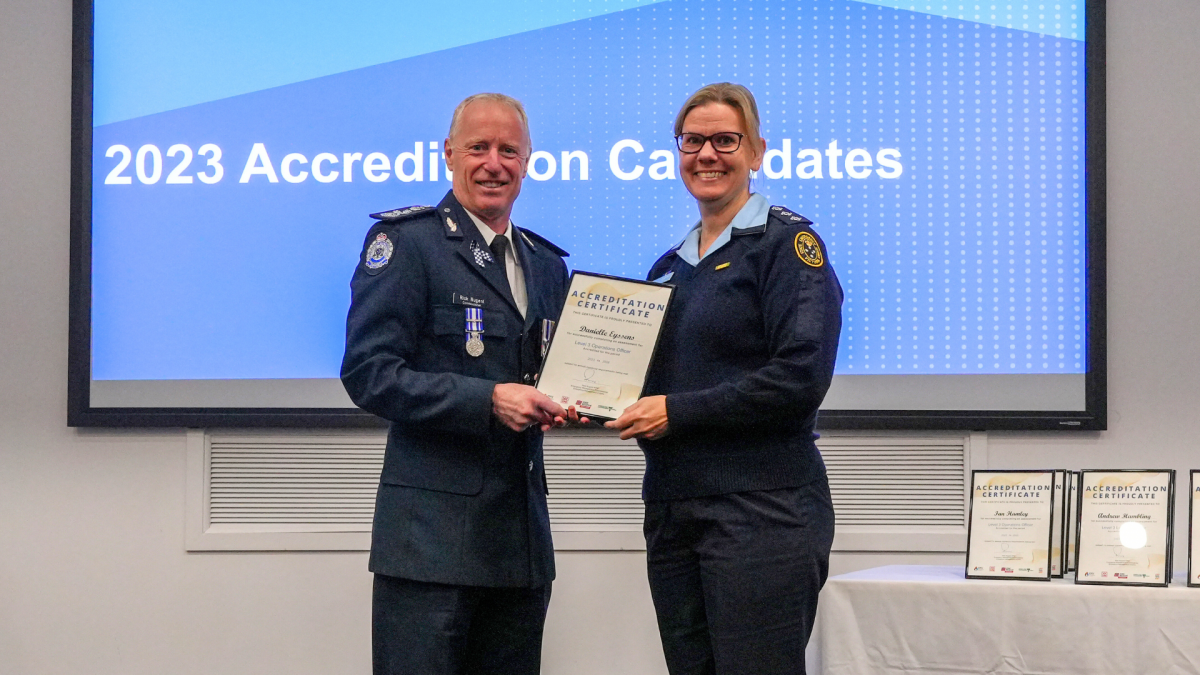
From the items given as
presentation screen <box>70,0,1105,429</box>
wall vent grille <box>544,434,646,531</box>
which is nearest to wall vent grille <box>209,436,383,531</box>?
presentation screen <box>70,0,1105,429</box>

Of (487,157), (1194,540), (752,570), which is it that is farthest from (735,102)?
(1194,540)

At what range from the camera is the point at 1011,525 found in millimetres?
2256

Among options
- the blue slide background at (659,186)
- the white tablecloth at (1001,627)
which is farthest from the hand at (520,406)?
the blue slide background at (659,186)

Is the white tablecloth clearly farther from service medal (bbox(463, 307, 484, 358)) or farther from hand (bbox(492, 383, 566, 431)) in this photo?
service medal (bbox(463, 307, 484, 358))

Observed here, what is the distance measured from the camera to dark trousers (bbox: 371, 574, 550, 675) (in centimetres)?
187

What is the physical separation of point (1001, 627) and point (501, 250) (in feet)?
4.24

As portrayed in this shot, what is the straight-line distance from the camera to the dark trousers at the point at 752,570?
5.92 feet

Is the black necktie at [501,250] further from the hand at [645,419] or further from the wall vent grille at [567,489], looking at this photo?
the wall vent grille at [567,489]

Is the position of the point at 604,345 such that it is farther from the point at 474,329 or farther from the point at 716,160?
the point at 716,160

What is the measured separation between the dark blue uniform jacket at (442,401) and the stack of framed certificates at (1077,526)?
0.99 meters

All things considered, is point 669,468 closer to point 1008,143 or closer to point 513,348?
point 513,348

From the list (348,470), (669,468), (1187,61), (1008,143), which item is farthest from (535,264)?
(1187,61)

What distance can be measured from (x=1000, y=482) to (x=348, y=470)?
1.85 m

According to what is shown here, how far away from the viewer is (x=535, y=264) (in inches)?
84.1
